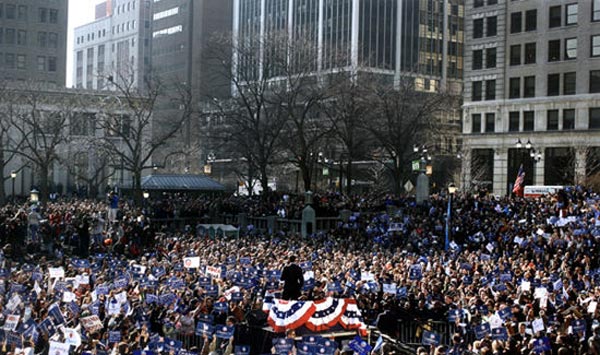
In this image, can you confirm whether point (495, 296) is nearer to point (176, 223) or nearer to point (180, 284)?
point (180, 284)

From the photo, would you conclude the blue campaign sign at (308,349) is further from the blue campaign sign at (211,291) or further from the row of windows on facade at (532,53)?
the row of windows on facade at (532,53)

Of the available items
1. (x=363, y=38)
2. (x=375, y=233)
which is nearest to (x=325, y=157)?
(x=375, y=233)

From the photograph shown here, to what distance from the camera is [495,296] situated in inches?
918

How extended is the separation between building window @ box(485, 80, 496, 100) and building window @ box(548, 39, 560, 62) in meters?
6.31

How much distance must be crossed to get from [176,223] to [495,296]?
31395mm

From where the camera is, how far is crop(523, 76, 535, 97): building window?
76812 mm

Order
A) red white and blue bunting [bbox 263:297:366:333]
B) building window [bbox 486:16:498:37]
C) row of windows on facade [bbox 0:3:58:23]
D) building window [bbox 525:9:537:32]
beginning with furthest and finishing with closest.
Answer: row of windows on facade [bbox 0:3:58:23] → building window [bbox 486:16:498:37] → building window [bbox 525:9:537:32] → red white and blue bunting [bbox 263:297:366:333]

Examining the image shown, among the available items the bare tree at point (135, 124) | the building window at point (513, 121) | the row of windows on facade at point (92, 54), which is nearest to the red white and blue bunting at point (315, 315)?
the bare tree at point (135, 124)


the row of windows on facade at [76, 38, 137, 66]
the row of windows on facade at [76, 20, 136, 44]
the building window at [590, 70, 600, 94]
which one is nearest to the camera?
the building window at [590, 70, 600, 94]

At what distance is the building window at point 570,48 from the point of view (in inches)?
2891

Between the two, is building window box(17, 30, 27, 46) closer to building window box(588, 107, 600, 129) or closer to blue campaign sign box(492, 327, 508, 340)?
building window box(588, 107, 600, 129)

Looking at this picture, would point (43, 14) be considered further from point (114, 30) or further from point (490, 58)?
point (114, 30)

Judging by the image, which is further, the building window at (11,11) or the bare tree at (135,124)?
the building window at (11,11)

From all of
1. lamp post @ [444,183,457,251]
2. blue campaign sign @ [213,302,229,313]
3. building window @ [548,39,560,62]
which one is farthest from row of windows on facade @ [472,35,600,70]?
blue campaign sign @ [213,302,229,313]
